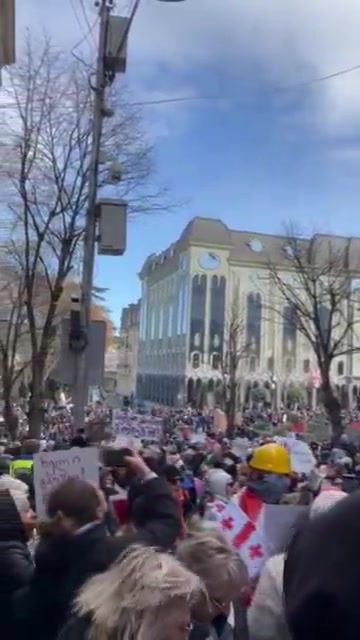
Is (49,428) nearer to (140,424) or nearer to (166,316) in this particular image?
(140,424)

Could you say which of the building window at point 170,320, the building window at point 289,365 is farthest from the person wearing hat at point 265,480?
the building window at point 170,320

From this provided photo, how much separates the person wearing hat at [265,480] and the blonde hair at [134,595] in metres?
3.77

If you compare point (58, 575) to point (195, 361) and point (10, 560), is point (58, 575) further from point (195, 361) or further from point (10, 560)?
point (195, 361)

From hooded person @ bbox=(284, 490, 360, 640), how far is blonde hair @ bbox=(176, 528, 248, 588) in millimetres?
2309

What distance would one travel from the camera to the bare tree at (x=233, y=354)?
50000mm

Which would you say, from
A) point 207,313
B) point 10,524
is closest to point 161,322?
point 207,313

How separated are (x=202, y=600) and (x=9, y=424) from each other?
81.3 feet

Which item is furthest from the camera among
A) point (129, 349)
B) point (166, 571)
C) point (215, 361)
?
point (129, 349)

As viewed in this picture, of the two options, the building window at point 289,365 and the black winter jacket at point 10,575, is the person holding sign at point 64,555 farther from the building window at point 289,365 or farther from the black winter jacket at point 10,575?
the building window at point 289,365

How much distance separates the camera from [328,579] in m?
1.06

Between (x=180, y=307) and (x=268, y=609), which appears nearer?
(x=268, y=609)

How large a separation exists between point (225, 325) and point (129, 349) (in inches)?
2000

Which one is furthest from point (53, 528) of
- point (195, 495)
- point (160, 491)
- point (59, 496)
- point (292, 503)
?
point (195, 495)

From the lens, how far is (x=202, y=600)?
294cm
